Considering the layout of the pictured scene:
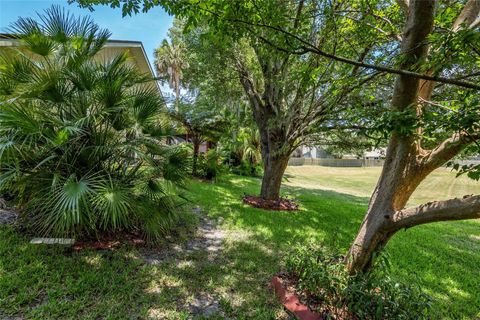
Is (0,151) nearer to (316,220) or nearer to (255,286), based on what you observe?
(255,286)

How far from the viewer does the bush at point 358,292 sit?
7.31ft

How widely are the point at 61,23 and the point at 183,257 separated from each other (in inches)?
168

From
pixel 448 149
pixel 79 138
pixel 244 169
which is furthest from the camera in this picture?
pixel 244 169

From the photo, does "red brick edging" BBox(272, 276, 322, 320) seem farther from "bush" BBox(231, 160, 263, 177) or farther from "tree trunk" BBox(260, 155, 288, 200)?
"bush" BBox(231, 160, 263, 177)

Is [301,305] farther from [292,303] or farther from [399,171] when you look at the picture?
[399,171]

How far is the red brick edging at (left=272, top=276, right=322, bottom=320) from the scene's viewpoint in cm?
238

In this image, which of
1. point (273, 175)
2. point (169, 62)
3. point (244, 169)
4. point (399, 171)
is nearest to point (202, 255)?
point (399, 171)

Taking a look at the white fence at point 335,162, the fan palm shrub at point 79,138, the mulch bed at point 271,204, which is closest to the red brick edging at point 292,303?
the fan palm shrub at point 79,138

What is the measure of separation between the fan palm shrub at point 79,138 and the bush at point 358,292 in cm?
246

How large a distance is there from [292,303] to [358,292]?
694 millimetres

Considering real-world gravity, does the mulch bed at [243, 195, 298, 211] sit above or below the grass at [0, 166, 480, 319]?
above

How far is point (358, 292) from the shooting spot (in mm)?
2350

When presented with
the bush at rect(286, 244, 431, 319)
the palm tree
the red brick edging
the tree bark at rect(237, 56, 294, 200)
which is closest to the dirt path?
the red brick edging

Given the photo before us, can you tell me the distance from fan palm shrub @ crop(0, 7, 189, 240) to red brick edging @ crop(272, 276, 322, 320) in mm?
2098
